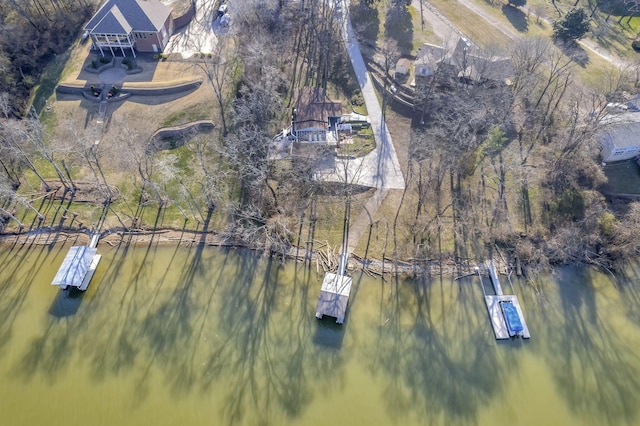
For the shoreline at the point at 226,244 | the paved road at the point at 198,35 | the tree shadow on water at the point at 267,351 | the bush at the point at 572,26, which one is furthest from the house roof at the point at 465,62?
the tree shadow on water at the point at 267,351

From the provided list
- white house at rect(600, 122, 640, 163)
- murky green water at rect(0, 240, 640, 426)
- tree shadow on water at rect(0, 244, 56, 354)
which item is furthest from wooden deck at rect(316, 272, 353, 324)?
Answer: white house at rect(600, 122, 640, 163)

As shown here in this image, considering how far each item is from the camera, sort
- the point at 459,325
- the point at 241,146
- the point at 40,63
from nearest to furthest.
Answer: the point at 459,325 → the point at 241,146 → the point at 40,63

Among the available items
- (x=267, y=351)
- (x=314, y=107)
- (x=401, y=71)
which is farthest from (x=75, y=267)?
(x=401, y=71)

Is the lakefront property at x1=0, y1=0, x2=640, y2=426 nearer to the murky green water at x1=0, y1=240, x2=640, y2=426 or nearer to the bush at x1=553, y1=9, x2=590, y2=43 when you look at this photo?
the murky green water at x1=0, y1=240, x2=640, y2=426

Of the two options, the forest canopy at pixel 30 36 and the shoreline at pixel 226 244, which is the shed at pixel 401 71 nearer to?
the shoreline at pixel 226 244

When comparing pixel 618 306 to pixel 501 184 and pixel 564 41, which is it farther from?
pixel 564 41

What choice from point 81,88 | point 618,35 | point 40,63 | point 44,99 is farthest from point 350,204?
point 618,35
